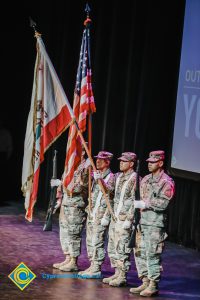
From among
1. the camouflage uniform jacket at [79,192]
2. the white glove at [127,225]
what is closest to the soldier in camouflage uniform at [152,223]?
the white glove at [127,225]

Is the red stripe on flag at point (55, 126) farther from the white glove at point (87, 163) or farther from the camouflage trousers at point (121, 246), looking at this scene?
the camouflage trousers at point (121, 246)

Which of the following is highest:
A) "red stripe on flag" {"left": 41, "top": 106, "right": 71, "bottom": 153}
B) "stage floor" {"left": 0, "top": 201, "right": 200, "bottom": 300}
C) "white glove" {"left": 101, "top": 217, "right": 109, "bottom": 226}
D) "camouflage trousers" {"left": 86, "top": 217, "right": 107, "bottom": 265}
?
"red stripe on flag" {"left": 41, "top": 106, "right": 71, "bottom": 153}

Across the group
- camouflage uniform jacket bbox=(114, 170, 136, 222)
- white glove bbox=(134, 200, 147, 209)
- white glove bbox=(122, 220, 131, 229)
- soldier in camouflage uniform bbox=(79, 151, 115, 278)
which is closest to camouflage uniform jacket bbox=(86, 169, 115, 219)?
soldier in camouflage uniform bbox=(79, 151, 115, 278)

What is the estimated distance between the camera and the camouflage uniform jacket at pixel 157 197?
8.70 m

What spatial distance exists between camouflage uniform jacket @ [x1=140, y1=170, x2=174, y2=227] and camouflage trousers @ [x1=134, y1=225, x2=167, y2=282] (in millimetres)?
95

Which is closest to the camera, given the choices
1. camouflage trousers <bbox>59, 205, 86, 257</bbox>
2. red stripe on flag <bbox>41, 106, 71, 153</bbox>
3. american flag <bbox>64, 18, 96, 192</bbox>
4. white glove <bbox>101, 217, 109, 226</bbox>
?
white glove <bbox>101, 217, 109, 226</bbox>

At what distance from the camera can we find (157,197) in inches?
343

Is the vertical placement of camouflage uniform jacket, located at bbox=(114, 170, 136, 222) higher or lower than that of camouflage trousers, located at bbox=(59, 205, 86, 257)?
higher

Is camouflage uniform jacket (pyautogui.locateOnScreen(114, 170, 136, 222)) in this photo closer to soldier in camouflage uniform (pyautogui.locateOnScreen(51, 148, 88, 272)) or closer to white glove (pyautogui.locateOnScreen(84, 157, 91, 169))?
white glove (pyautogui.locateOnScreen(84, 157, 91, 169))

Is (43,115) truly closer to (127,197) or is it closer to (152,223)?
(127,197)

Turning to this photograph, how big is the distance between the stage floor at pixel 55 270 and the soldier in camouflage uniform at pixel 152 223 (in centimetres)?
24

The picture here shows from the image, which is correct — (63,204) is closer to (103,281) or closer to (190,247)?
(103,281)

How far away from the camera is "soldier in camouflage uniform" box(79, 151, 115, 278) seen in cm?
938

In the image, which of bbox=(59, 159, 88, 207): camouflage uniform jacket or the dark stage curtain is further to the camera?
the dark stage curtain
